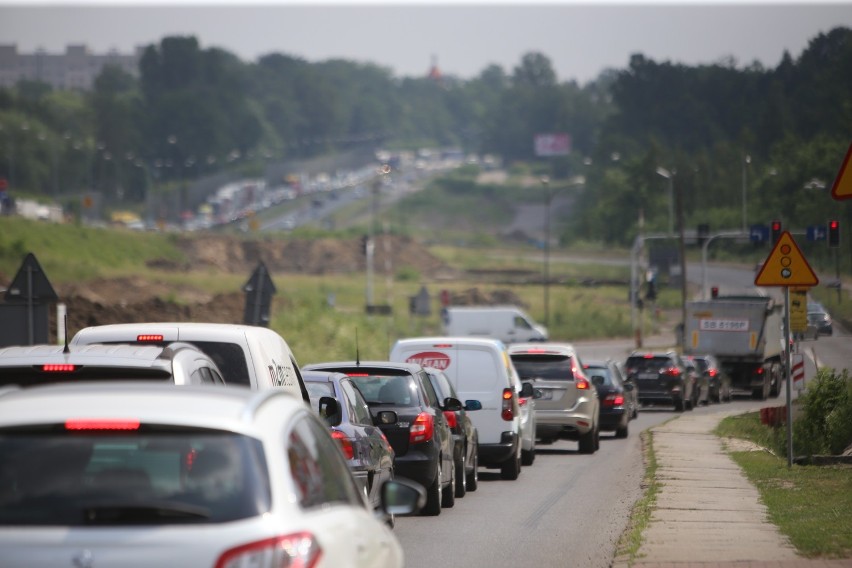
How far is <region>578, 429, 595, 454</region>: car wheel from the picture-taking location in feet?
87.6

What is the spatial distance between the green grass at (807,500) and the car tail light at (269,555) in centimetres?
729

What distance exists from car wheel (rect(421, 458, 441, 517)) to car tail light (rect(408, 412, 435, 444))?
1.37ft

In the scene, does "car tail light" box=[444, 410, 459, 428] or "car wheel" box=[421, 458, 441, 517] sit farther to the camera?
"car tail light" box=[444, 410, 459, 428]

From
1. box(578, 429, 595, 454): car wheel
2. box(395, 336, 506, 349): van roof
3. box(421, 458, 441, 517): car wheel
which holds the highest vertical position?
box(395, 336, 506, 349): van roof

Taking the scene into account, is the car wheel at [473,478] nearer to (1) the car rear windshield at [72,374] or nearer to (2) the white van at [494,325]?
(1) the car rear windshield at [72,374]

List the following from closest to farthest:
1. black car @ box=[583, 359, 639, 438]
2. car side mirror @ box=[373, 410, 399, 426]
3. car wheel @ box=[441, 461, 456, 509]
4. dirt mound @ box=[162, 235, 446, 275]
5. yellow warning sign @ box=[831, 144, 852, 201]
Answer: yellow warning sign @ box=[831, 144, 852, 201] → car side mirror @ box=[373, 410, 399, 426] → car wheel @ box=[441, 461, 456, 509] → black car @ box=[583, 359, 639, 438] → dirt mound @ box=[162, 235, 446, 275]

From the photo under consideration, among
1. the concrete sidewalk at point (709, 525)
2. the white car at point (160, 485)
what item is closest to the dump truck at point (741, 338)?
the concrete sidewalk at point (709, 525)

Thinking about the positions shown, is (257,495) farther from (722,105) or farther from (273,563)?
(722,105)

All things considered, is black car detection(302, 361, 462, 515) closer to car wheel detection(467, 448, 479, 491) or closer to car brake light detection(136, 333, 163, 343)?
car wheel detection(467, 448, 479, 491)

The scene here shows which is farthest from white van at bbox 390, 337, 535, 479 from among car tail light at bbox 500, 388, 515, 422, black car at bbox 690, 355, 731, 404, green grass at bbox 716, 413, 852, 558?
black car at bbox 690, 355, 731, 404

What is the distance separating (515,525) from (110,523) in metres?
10.2

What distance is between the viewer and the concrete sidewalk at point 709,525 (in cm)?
1173

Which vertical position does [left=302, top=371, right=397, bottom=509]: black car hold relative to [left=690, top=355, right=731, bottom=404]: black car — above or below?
above

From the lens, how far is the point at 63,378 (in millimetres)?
8859
